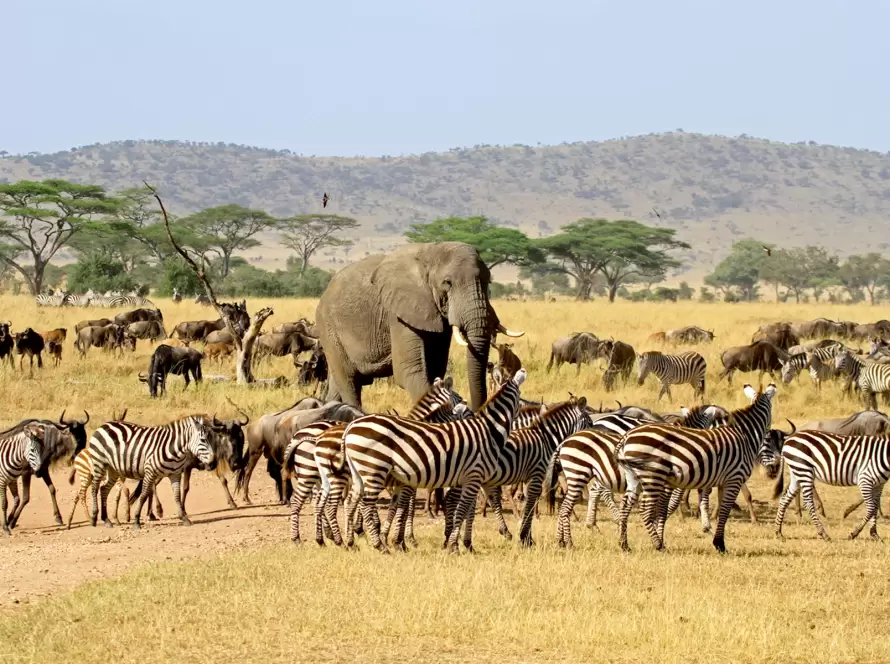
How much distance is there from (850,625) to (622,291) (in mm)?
74849

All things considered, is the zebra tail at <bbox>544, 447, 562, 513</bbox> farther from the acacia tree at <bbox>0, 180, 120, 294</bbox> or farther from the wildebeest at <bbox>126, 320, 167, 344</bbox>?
the acacia tree at <bbox>0, 180, 120, 294</bbox>

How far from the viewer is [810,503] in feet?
42.1

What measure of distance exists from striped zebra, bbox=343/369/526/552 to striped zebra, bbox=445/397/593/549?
0.52ft

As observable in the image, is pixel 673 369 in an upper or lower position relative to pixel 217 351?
upper

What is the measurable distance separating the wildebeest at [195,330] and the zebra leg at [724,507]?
67.8ft

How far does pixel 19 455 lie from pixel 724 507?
7243mm

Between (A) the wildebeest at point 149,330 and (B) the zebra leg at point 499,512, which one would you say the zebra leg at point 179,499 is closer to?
(B) the zebra leg at point 499,512

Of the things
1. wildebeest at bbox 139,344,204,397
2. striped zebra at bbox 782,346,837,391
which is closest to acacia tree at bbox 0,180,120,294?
wildebeest at bbox 139,344,204,397

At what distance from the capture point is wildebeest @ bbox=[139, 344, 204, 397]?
22500mm

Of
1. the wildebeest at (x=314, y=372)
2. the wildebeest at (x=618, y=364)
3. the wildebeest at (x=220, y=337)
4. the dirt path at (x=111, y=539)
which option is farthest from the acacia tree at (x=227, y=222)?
the dirt path at (x=111, y=539)

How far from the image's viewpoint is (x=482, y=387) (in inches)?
629

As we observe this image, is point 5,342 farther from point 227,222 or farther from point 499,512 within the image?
point 227,222

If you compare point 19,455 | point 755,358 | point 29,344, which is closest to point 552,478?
point 19,455

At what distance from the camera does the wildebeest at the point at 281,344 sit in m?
27.0
